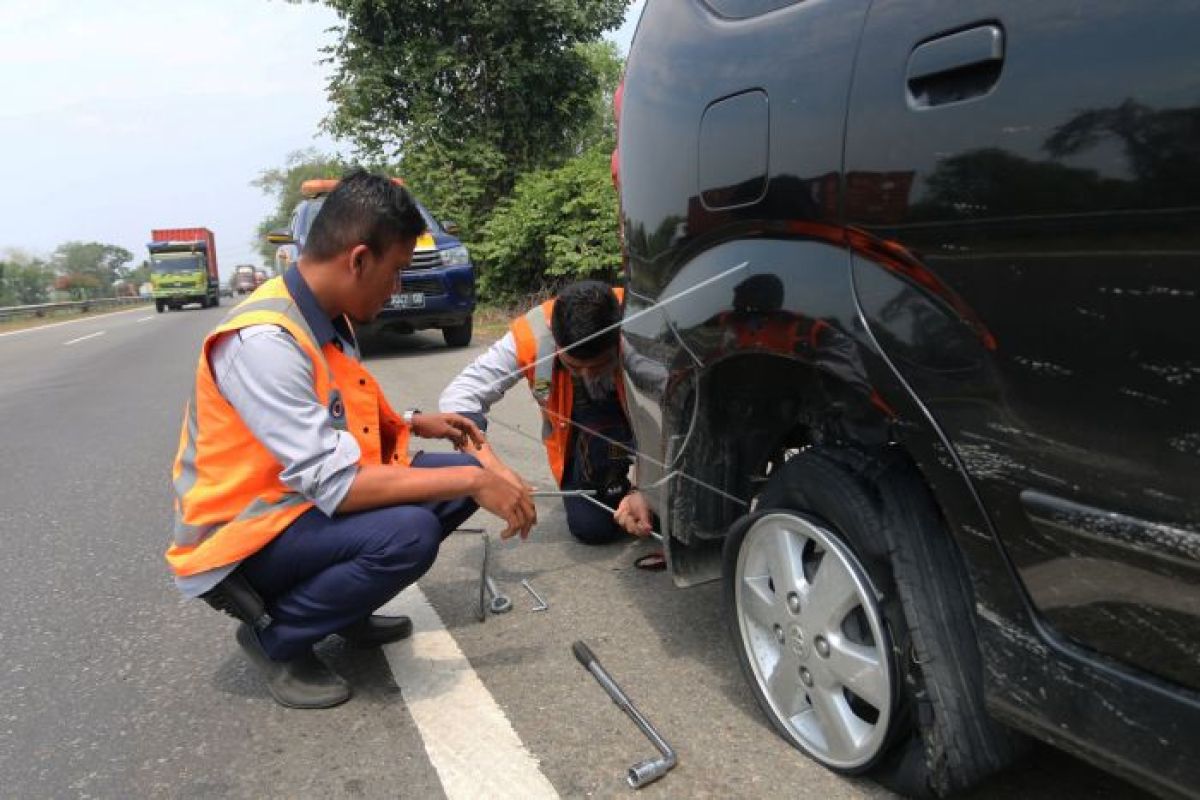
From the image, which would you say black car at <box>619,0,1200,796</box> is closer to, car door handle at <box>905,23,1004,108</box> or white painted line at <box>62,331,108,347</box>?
car door handle at <box>905,23,1004,108</box>

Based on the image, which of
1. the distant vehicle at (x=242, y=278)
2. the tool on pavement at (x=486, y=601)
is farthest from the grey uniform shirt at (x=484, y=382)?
the distant vehicle at (x=242, y=278)

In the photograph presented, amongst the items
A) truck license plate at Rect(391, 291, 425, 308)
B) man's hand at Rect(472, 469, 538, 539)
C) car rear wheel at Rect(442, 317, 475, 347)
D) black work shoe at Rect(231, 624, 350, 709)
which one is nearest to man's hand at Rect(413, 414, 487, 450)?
man's hand at Rect(472, 469, 538, 539)

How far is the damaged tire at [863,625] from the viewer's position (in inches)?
63.3

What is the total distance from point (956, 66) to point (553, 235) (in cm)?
964

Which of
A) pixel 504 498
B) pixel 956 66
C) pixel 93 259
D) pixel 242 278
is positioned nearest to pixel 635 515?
pixel 504 498

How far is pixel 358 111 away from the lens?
14.0 meters

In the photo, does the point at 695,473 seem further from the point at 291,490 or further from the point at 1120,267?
the point at 1120,267

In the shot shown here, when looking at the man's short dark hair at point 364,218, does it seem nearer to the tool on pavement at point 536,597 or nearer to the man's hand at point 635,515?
the man's hand at point 635,515

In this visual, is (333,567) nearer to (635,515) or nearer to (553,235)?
(635,515)

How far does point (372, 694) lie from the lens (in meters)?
2.50

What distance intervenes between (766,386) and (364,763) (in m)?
1.31

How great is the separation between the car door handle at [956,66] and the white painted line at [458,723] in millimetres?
1573

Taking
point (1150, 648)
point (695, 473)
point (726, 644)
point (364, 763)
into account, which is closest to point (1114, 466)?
point (1150, 648)

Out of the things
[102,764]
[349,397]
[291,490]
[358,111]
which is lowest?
[102,764]
